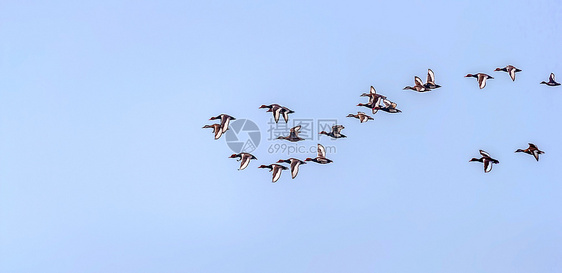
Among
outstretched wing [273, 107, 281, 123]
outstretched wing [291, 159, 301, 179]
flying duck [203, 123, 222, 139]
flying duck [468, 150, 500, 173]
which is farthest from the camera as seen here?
flying duck [468, 150, 500, 173]

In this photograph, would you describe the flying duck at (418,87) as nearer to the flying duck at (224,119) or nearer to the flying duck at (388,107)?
the flying duck at (388,107)

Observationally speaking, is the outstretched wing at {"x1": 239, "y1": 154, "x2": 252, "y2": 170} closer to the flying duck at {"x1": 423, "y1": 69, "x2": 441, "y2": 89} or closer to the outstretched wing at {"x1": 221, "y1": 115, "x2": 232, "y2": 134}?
the outstretched wing at {"x1": 221, "y1": 115, "x2": 232, "y2": 134}

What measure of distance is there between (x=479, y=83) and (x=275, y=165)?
13.7m

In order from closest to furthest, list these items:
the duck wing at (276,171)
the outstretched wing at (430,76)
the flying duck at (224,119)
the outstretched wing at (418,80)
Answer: the duck wing at (276,171), the flying duck at (224,119), the outstretched wing at (430,76), the outstretched wing at (418,80)

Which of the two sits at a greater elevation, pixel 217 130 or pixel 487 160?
pixel 217 130

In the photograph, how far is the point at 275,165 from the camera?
3531 centimetres

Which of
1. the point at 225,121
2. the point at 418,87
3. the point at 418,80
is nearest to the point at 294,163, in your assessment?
the point at 225,121

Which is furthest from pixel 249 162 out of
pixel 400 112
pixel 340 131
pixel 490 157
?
pixel 490 157

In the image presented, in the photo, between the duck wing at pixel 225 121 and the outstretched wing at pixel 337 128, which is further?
the outstretched wing at pixel 337 128

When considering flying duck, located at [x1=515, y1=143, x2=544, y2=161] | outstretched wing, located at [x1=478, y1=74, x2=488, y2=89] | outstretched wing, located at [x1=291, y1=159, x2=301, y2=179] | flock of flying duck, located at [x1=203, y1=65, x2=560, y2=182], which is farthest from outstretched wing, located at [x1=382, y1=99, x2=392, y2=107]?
flying duck, located at [x1=515, y1=143, x2=544, y2=161]

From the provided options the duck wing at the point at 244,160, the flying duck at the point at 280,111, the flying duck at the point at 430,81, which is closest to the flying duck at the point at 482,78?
the flying duck at the point at 430,81

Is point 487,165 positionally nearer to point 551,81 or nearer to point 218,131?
point 551,81

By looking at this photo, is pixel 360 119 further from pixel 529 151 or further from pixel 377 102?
pixel 529 151

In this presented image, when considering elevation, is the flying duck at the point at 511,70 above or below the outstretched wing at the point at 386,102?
above
